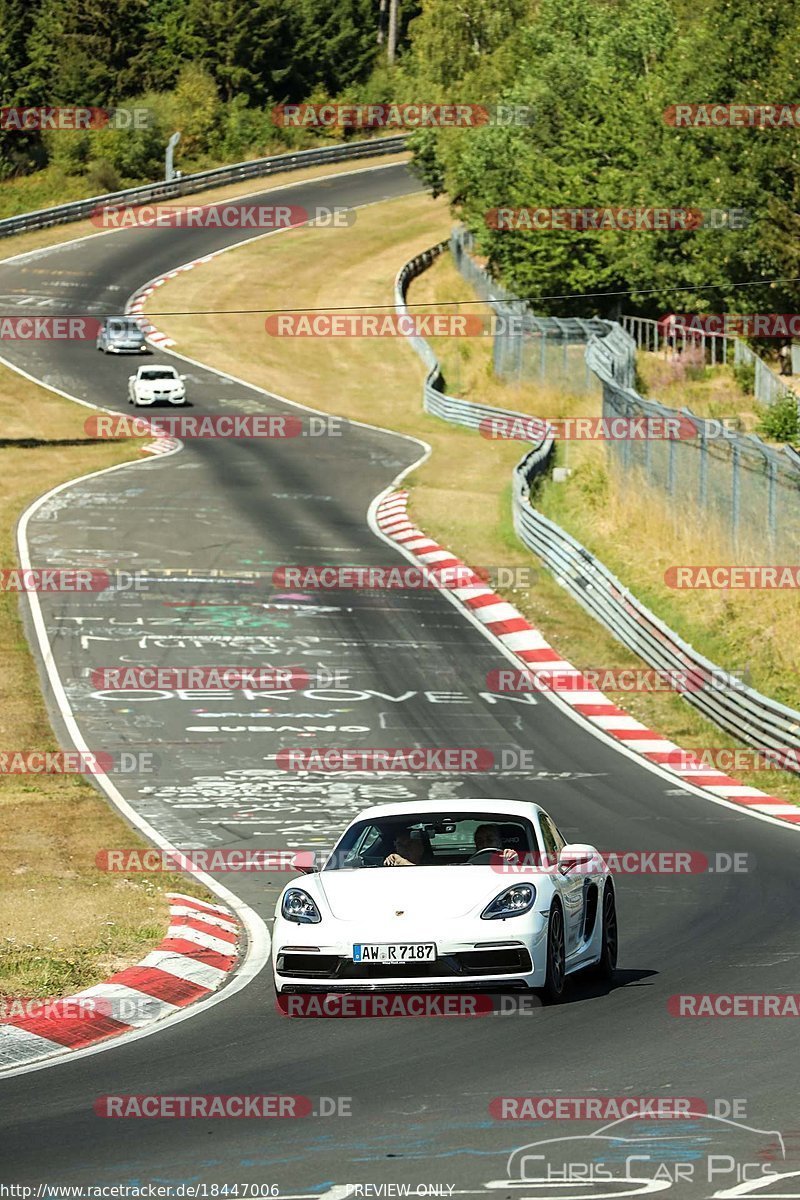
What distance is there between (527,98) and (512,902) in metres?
57.4

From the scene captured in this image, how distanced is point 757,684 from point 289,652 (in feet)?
25.3

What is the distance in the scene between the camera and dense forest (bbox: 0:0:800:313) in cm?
4900

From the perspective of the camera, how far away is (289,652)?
3092 centimetres
